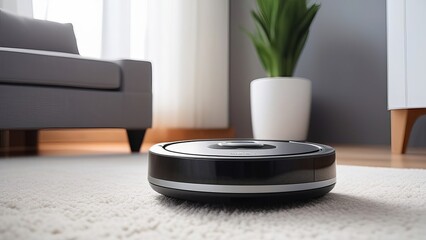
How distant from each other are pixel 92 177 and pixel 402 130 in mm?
1158

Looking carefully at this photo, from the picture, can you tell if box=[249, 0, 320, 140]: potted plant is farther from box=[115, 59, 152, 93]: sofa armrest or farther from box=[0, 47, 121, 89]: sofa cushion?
box=[0, 47, 121, 89]: sofa cushion

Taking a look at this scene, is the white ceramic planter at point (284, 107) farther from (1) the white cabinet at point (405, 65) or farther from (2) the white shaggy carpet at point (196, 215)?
(2) the white shaggy carpet at point (196, 215)

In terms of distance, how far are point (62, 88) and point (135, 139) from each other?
1.17 ft

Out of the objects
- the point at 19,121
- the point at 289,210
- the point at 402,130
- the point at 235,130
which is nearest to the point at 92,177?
the point at 289,210

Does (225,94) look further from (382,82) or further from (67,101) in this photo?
(67,101)

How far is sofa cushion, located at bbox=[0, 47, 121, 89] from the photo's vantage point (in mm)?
1252

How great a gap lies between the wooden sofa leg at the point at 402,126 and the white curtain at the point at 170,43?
127 centimetres

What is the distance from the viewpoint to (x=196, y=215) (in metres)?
0.40

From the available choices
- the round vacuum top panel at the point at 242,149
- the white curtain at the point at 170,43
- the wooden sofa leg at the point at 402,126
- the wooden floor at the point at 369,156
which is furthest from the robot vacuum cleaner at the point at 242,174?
the white curtain at the point at 170,43

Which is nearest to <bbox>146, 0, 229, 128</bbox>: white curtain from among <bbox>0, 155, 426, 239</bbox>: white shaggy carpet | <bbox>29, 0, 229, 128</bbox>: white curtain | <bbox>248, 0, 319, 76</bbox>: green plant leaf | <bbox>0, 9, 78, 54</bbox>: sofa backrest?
<bbox>29, 0, 229, 128</bbox>: white curtain

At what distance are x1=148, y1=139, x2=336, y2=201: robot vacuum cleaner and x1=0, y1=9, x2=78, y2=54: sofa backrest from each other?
144 centimetres

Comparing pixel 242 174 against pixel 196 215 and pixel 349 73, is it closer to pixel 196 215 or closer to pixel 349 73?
pixel 196 215

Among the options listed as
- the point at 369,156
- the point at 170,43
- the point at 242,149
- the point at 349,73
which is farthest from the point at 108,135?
the point at 242,149

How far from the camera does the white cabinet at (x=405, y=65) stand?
4.36 ft
